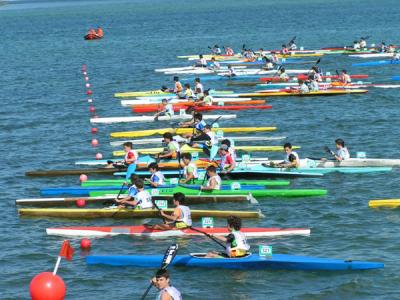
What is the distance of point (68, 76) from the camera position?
61.0 metres

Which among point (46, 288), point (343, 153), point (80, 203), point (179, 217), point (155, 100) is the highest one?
point (46, 288)

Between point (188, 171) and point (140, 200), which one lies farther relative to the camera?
point (188, 171)

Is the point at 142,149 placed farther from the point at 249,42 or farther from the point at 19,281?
the point at 249,42

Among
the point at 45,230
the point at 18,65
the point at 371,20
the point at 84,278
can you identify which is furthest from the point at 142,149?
the point at 371,20

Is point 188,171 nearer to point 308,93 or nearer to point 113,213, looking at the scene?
point 113,213

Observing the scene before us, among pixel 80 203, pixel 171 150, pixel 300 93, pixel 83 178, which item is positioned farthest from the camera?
pixel 300 93

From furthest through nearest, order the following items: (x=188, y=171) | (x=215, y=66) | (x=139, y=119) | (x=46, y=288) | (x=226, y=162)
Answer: (x=215, y=66), (x=139, y=119), (x=226, y=162), (x=188, y=171), (x=46, y=288)

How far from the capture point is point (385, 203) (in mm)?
24234

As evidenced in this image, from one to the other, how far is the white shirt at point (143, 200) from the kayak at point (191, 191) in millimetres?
1192

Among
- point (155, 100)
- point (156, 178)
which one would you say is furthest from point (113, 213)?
point (155, 100)

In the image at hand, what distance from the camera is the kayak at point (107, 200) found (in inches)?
975

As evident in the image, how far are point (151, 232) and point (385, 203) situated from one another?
22.4ft

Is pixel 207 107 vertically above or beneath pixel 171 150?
beneath

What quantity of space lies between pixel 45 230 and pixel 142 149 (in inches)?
392
